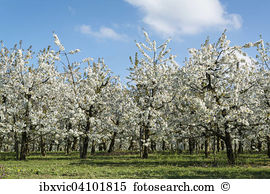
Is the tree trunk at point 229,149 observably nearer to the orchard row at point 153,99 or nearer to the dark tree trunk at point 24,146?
the orchard row at point 153,99

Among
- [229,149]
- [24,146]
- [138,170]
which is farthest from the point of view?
[24,146]

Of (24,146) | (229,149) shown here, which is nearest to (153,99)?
(229,149)

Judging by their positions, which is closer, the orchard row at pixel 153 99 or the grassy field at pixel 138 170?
the grassy field at pixel 138 170

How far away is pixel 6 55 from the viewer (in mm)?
32344

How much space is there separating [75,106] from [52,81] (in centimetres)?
466

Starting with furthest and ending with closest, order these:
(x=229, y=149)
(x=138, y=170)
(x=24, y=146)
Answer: (x=24, y=146)
(x=229, y=149)
(x=138, y=170)

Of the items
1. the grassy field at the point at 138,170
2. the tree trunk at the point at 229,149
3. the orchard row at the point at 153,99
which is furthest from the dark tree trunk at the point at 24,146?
the tree trunk at the point at 229,149

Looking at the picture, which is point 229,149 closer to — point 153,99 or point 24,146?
point 153,99

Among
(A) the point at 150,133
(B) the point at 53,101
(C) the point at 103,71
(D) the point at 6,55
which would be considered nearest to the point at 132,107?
(A) the point at 150,133

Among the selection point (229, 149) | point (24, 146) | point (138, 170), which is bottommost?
point (138, 170)

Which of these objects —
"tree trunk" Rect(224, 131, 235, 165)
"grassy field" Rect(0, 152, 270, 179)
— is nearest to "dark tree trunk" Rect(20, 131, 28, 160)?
"grassy field" Rect(0, 152, 270, 179)

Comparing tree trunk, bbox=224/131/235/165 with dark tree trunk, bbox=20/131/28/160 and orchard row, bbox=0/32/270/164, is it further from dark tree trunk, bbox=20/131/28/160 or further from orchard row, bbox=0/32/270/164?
dark tree trunk, bbox=20/131/28/160

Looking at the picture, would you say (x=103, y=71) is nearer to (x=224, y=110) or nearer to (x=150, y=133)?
(x=150, y=133)

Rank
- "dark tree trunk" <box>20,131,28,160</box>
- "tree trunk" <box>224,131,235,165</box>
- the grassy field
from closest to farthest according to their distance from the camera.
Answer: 1. the grassy field
2. "tree trunk" <box>224,131,235,165</box>
3. "dark tree trunk" <box>20,131,28,160</box>
